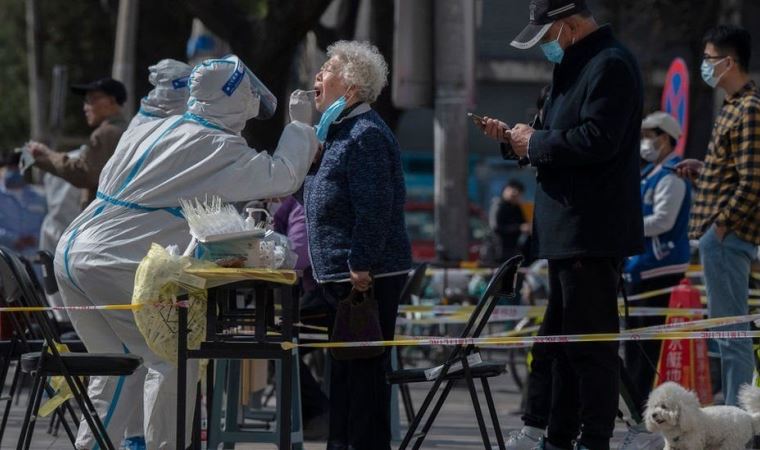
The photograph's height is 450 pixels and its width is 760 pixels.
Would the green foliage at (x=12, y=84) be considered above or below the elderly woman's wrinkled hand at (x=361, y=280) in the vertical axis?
above

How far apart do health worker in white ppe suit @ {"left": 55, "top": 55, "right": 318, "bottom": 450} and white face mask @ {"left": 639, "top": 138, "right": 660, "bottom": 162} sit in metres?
3.73

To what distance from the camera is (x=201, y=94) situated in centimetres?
711

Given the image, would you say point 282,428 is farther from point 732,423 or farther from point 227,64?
point 732,423

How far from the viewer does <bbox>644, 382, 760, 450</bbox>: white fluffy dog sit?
714 centimetres

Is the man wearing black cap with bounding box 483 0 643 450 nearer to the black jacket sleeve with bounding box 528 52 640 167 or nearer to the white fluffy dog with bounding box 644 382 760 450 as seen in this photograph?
the black jacket sleeve with bounding box 528 52 640 167

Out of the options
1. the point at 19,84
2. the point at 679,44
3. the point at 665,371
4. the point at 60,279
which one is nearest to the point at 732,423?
the point at 665,371

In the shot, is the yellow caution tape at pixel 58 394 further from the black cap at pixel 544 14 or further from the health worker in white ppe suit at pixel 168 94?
the black cap at pixel 544 14

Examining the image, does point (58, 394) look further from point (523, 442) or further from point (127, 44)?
point (127, 44)

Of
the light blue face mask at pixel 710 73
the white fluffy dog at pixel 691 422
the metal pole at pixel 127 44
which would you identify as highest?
the metal pole at pixel 127 44

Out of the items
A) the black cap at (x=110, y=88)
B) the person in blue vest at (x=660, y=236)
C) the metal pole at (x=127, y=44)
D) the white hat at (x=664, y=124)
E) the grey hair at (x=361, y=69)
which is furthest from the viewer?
the metal pole at (x=127, y=44)

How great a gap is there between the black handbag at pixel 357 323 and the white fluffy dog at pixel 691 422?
129 centimetres

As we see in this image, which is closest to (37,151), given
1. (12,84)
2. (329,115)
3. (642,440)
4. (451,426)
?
(451,426)

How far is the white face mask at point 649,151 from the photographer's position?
33.9ft

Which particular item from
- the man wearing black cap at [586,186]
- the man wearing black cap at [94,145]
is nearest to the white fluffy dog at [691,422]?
the man wearing black cap at [586,186]
